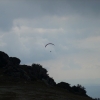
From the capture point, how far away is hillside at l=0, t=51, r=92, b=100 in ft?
170

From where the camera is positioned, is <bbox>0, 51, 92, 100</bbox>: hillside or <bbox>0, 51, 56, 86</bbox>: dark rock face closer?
<bbox>0, 51, 92, 100</bbox>: hillside

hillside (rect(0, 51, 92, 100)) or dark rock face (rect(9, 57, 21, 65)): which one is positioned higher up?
dark rock face (rect(9, 57, 21, 65))

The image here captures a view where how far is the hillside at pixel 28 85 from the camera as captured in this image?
51775mm

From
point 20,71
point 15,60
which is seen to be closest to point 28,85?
point 20,71

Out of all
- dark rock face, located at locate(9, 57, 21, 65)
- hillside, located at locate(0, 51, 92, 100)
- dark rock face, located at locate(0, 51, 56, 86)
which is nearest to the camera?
hillside, located at locate(0, 51, 92, 100)

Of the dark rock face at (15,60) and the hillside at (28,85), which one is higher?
the dark rock face at (15,60)

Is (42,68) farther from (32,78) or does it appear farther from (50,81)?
(32,78)

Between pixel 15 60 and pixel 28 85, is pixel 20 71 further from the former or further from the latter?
pixel 15 60

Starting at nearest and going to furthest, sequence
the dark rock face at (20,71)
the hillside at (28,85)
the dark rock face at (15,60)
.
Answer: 1. the hillside at (28,85)
2. the dark rock face at (20,71)
3. the dark rock face at (15,60)

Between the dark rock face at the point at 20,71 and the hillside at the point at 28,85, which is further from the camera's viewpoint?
the dark rock face at the point at 20,71

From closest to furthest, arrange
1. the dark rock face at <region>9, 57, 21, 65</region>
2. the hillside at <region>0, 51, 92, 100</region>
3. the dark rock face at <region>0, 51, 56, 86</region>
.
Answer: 1. the hillside at <region>0, 51, 92, 100</region>
2. the dark rock face at <region>0, 51, 56, 86</region>
3. the dark rock face at <region>9, 57, 21, 65</region>

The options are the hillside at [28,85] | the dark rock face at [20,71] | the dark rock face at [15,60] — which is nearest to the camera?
the hillside at [28,85]

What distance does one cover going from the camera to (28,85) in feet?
223

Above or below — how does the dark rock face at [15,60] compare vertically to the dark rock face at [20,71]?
above
